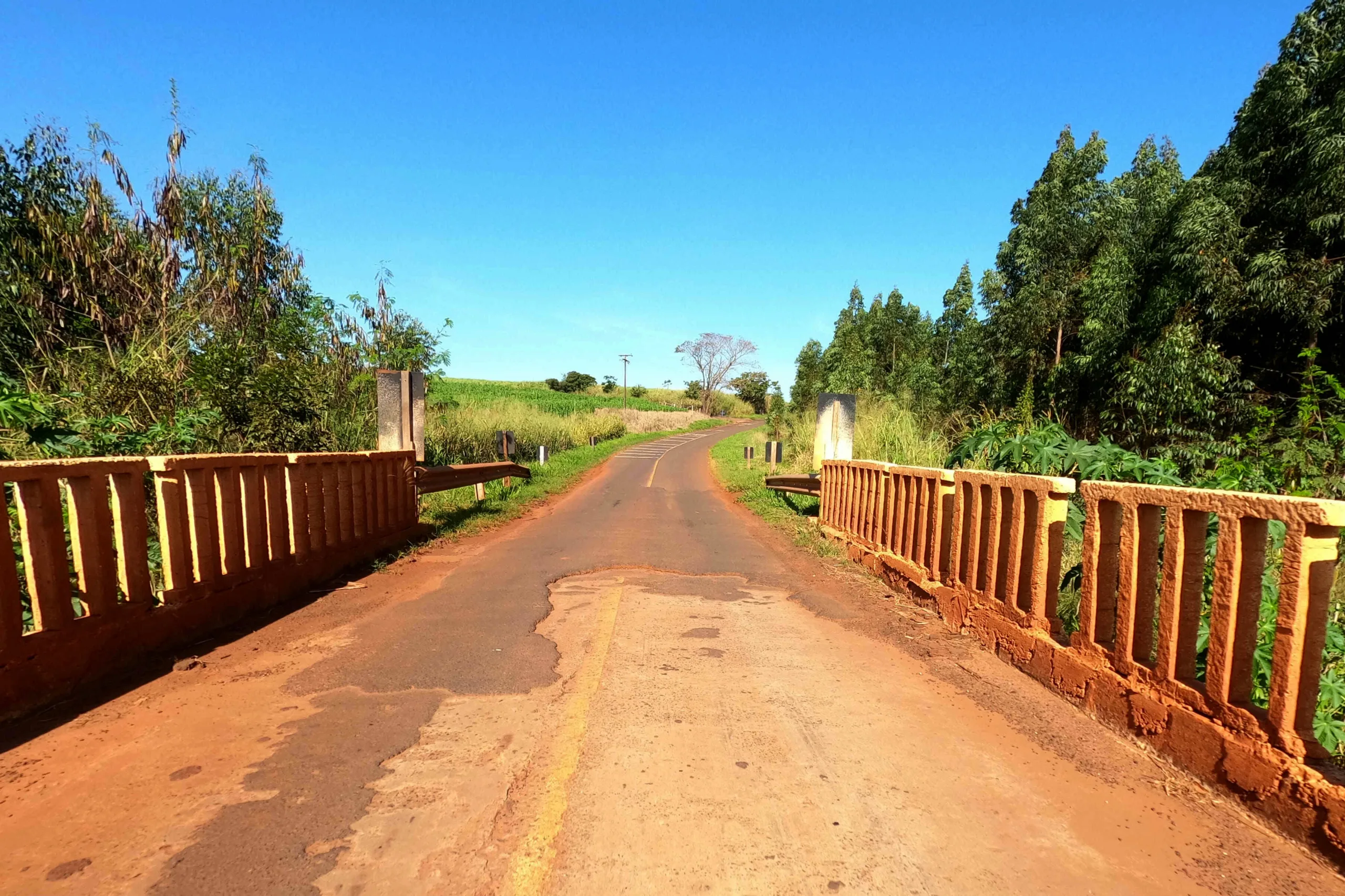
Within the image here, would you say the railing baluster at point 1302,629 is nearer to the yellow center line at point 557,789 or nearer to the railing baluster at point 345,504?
the yellow center line at point 557,789

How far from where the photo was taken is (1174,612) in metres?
3.33

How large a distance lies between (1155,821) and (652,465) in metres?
26.6

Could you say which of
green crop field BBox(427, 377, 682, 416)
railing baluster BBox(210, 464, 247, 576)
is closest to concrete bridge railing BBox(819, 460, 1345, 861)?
railing baluster BBox(210, 464, 247, 576)

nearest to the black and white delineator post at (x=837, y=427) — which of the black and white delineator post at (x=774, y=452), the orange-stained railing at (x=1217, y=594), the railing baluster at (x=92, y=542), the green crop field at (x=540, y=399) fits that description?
the black and white delineator post at (x=774, y=452)

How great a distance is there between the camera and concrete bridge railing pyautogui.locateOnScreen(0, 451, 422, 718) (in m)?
3.69

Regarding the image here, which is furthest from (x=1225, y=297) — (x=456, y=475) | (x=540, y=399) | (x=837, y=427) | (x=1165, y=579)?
(x=540, y=399)

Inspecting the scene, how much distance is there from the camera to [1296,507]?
2.71 metres

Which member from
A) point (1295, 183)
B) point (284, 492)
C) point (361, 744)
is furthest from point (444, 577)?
point (1295, 183)

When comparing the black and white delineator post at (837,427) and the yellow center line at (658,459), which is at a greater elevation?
the black and white delineator post at (837,427)

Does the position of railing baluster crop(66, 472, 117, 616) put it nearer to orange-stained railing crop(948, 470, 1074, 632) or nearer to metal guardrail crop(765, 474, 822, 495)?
orange-stained railing crop(948, 470, 1074, 632)

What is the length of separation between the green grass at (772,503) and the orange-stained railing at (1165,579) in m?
3.90

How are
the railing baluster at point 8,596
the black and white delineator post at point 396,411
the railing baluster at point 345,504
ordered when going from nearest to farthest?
the railing baluster at point 8,596
the railing baluster at point 345,504
the black and white delineator post at point 396,411

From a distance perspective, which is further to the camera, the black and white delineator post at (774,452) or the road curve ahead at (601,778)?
the black and white delineator post at (774,452)

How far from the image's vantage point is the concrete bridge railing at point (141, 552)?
3.69 meters
